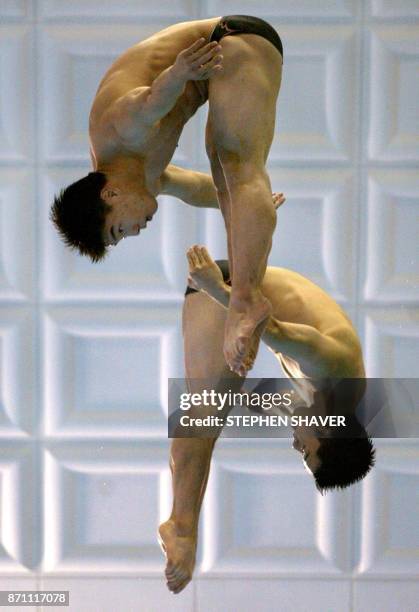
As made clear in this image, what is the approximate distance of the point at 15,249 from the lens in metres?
1.51

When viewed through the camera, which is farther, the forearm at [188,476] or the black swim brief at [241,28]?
the forearm at [188,476]

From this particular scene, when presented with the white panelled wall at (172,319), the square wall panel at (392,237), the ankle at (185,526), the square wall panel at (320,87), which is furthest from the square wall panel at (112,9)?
the ankle at (185,526)

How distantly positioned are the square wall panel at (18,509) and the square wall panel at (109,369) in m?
0.07

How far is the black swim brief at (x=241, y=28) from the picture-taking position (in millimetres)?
1060

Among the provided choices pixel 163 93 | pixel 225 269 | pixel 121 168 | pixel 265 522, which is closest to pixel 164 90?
pixel 163 93

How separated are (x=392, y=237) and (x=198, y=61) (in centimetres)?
Result: 62

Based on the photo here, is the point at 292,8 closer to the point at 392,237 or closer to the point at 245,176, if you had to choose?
the point at 392,237

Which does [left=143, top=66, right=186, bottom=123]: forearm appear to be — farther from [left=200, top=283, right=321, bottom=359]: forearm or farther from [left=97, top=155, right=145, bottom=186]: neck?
[left=200, top=283, right=321, bottom=359]: forearm

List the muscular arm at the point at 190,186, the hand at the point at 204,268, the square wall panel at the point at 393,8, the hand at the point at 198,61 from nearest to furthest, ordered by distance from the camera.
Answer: the hand at the point at 198,61, the hand at the point at 204,268, the muscular arm at the point at 190,186, the square wall panel at the point at 393,8

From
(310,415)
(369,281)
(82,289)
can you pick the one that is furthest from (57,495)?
(369,281)

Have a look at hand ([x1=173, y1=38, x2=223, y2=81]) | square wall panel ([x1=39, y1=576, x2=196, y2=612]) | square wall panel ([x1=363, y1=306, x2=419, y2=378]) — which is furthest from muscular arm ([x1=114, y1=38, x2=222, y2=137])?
square wall panel ([x1=39, y1=576, x2=196, y2=612])

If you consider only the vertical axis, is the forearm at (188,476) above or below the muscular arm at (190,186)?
below

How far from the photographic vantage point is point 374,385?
4.45 feet

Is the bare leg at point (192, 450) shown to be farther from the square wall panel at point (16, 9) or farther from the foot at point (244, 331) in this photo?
the square wall panel at point (16, 9)
